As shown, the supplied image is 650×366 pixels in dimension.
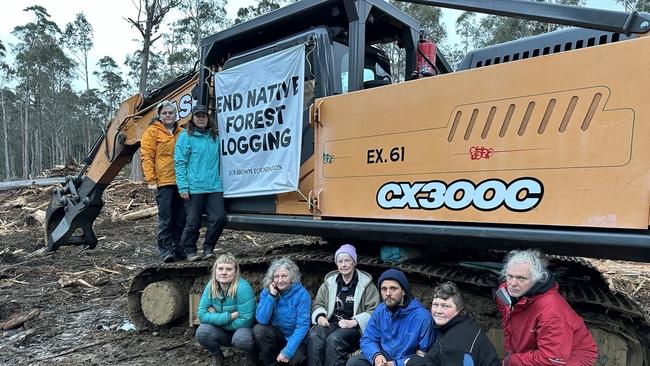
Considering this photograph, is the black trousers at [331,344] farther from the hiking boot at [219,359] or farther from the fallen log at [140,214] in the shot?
the fallen log at [140,214]

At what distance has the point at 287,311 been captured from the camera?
4020 mm

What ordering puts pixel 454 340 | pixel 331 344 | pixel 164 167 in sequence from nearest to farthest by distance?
pixel 454 340, pixel 331 344, pixel 164 167

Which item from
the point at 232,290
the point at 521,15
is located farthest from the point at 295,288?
the point at 521,15

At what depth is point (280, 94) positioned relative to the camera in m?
4.25

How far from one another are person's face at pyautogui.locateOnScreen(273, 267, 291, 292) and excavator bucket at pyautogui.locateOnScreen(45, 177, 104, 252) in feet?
12.3

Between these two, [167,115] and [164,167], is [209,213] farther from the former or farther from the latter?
[167,115]

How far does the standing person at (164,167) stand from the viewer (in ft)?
17.0

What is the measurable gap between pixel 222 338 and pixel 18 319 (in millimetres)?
2837

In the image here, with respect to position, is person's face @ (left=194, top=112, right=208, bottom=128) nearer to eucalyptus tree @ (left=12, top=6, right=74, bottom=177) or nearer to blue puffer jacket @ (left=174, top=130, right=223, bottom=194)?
blue puffer jacket @ (left=174, top=130, right=223, bottom=194)

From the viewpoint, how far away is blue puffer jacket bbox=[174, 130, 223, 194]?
4723 mm

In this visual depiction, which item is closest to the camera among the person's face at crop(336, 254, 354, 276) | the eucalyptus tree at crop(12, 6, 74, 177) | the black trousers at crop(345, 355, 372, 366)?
the black trousers at crop(345, 355, 372, 366)

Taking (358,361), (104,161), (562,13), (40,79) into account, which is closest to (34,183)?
(104,161)

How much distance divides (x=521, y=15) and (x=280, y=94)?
1964 mm

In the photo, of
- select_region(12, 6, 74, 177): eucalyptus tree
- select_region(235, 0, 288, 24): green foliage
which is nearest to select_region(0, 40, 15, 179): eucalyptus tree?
select_region(12, 6, 74, 177): eucalyptus tree
